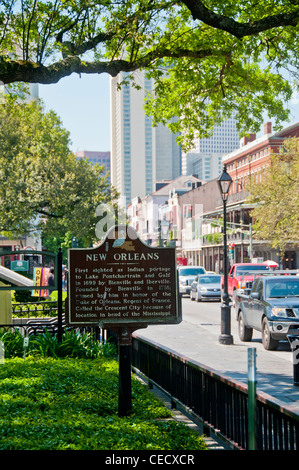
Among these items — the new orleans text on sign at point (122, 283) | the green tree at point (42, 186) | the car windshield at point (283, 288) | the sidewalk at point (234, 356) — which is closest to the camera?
the new orleans text on sign at point (122, 283)

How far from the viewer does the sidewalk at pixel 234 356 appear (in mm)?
11305

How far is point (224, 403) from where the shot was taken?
7.16m

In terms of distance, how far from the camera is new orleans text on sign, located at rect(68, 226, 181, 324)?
8.29 meters

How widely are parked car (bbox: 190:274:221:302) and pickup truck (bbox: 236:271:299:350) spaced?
1996cm

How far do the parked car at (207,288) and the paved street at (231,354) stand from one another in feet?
41.0

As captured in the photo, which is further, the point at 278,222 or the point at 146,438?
the point at 278,222

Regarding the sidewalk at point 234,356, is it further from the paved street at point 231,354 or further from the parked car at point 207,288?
the parked car at point 207,288

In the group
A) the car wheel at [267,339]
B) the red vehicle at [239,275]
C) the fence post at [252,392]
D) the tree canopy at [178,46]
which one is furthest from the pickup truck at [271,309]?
the red vehicle at [239,275]

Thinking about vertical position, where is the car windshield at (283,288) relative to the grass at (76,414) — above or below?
above

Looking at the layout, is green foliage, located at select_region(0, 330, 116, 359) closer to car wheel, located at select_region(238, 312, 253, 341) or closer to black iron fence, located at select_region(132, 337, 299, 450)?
black iron fence, located at select_region(132, 337, 299, 450)

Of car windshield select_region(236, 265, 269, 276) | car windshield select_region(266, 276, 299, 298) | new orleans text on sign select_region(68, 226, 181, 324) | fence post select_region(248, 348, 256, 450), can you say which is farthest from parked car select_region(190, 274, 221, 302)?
fence post select_region(248, 348, 256, 450)

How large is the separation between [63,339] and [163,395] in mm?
3063

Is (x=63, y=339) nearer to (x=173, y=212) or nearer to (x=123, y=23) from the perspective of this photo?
(x=123, y=23)
